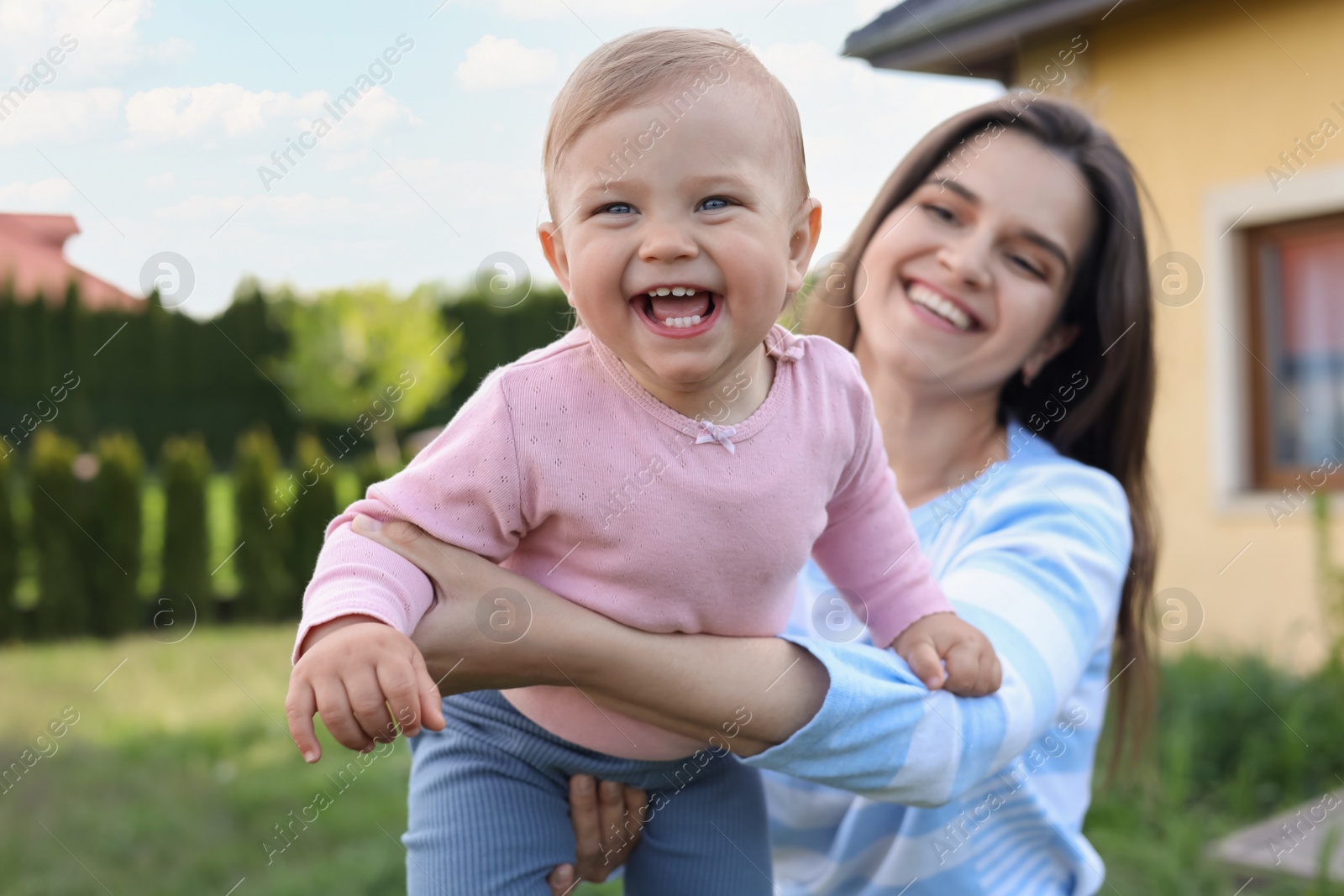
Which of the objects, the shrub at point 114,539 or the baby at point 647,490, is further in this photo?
the shrub at point 114,539

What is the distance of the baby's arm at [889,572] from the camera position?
1.69 m

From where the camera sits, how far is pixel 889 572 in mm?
1734

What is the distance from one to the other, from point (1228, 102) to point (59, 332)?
10.5 m

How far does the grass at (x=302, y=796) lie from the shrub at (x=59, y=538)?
2.72 meters

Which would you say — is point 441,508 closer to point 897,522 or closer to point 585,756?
point 585,756

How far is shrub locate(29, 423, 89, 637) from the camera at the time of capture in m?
9.09

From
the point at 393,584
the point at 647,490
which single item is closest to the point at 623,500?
the point at 647,490

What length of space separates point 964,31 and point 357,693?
6.39 metres

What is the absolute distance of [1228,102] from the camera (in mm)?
6359

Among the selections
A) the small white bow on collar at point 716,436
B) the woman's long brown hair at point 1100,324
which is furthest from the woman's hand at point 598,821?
the woman's long brown hair at point 1100,324

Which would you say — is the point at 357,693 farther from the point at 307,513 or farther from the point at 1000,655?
the point at 307,513

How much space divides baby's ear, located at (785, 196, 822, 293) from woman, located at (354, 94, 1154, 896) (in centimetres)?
50

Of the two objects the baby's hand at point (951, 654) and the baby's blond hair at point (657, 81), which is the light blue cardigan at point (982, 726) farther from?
the baby's blond hair at point (657, 81)

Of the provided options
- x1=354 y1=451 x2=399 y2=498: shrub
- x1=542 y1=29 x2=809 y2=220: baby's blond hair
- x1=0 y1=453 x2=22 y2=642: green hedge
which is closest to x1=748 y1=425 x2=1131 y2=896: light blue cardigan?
x1=542 y1=29 x2=809 y2=220: baby's blond hair
